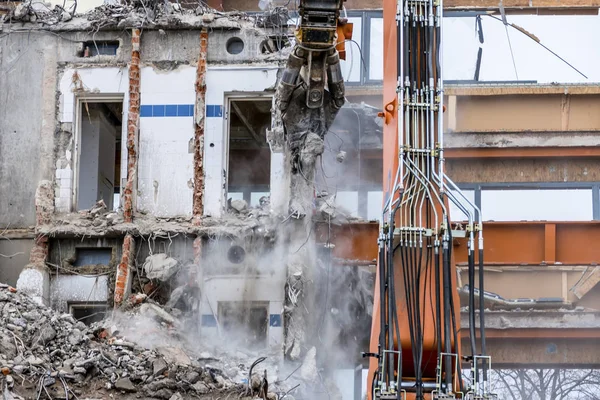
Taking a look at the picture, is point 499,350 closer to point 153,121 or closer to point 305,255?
point 305,255

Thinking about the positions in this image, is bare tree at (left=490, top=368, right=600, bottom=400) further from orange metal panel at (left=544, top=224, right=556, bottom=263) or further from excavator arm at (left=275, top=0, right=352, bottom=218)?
orange metal panel at (left=544, top=224, right=556, bottom=263)

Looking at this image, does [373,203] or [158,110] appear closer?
[158,110]

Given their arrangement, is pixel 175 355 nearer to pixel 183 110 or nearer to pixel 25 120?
pixel 183 110

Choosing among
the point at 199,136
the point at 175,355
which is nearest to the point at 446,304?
the point at 175,355

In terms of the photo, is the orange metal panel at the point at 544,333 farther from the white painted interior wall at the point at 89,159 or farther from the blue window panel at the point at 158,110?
the white painted interior wall at the point at 89,159

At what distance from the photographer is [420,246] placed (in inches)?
412

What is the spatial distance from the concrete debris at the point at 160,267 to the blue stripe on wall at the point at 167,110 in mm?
2599

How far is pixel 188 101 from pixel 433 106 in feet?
26.8

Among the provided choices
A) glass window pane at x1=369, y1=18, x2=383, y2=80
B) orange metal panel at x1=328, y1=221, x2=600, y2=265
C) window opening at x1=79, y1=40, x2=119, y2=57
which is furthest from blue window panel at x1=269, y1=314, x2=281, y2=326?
glass window pane at x1=369, y1=18, x2=383, y2=80

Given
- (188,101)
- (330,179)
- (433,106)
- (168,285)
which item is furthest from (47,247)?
(433,106)

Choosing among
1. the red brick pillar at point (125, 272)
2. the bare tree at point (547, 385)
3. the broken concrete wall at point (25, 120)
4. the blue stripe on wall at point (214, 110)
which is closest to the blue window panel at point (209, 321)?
the red brick pillar at point (125, 272)

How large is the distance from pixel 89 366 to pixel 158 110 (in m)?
6.41

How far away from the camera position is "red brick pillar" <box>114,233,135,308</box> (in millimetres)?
17219

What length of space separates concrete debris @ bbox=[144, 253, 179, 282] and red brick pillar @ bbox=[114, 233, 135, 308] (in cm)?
31
